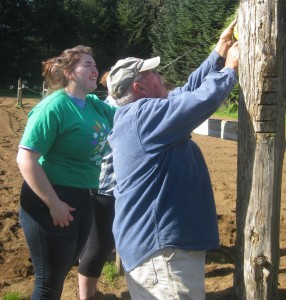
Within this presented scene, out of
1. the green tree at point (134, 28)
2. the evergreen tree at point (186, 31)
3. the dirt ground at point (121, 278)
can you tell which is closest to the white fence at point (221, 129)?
the dirt ground at point (121, 278)

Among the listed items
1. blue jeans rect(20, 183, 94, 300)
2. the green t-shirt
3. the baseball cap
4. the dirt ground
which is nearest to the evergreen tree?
the dirt ground

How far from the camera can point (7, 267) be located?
412cm

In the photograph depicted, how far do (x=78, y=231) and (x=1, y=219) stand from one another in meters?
2.86

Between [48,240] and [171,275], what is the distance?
740 millimetres

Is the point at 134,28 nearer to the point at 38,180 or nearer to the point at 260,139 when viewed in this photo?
the point at 260,139

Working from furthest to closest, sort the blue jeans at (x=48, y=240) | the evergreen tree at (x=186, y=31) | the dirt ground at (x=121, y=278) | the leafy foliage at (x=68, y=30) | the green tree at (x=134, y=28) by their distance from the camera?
the leafy foliage at (x=68, y=30)
the green tree at (x=134, y=28)
the evergreen tree at (x=186, y=31)
the dirt ground at (x=121, y=278)
the blue jeans at (x=48, y=240)

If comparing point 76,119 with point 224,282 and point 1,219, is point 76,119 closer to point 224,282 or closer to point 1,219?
point 224,282

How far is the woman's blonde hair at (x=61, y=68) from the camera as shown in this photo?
2.64 m

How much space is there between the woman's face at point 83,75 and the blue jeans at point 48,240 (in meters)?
0.55

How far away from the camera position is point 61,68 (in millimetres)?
2637

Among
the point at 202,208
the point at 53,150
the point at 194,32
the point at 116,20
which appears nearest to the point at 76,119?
the point at 53,150

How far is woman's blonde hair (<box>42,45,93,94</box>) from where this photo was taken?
2.64 m

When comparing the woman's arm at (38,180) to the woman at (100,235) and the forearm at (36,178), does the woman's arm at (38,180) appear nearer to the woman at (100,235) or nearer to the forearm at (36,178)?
the forearm at (36,178)

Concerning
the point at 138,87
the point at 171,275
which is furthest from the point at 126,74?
the point at 171,275
